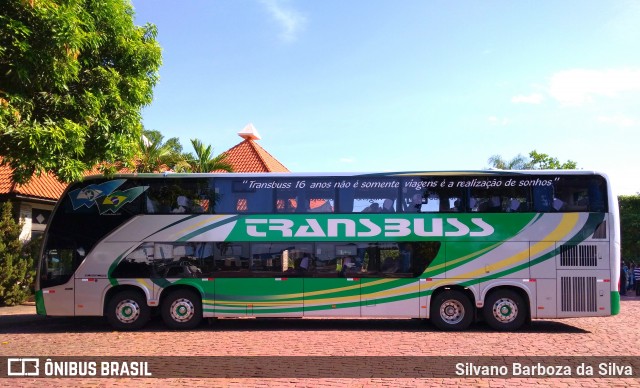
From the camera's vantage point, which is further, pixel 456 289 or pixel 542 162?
pixel 542 162

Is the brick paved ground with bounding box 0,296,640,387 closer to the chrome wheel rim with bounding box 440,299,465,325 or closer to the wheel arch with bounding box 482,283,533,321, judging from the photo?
the chrome wheel rim with bounding box 440,299,465,325

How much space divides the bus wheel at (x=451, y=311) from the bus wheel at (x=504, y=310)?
0.46m

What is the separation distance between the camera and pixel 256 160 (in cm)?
2770

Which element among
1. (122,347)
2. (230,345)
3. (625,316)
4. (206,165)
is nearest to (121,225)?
(122,347)

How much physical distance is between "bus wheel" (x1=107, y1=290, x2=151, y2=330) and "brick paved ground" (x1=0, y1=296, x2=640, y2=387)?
0.32 m

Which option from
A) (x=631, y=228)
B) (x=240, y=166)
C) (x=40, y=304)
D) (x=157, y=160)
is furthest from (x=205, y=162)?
(x=631, y=228)

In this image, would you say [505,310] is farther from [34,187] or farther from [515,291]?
[34,187]

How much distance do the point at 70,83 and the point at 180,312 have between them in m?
5.79

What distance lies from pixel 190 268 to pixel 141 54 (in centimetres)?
511

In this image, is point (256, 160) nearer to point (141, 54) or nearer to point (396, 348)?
point (141, 54)

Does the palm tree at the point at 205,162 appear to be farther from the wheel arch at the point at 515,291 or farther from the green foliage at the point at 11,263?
the wheel arch at the point at 515,291

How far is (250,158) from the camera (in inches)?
1102

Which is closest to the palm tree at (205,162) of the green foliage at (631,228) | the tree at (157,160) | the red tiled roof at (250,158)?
the tree at (157,160)

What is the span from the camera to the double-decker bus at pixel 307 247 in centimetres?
1308
